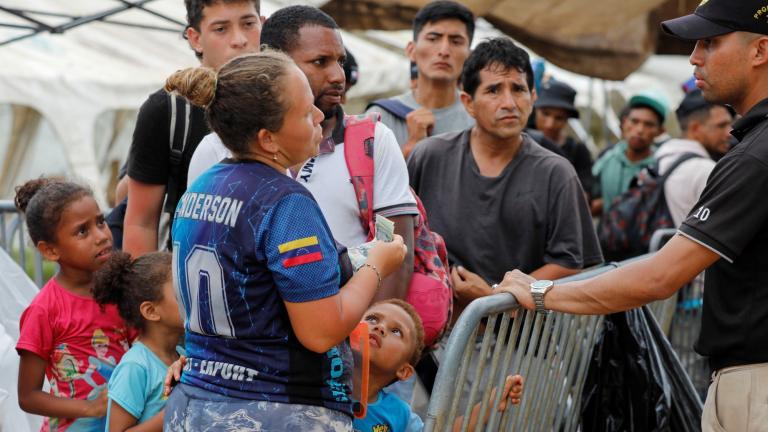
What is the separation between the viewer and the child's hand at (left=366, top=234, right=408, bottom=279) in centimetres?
293

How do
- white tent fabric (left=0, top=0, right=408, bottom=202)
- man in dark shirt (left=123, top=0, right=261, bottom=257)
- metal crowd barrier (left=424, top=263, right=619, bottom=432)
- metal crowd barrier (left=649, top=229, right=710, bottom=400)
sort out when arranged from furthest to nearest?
white tent fabric (left=0, top=0, right=408, bottom=202), metal crowd barrier (left=649, top=229, right=710, bottom=400), man in dark shirt (left=123, top=0, right=261, bottom=257), metal crowd barrier (left=424, top=263, right=619, bottom=432)

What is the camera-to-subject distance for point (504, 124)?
4.65 meters

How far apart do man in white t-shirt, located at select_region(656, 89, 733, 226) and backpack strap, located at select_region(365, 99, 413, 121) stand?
1958 millimetres

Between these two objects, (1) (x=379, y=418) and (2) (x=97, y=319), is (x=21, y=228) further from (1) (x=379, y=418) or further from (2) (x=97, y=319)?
(1) (x=379, y=418)

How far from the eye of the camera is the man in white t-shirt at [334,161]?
3600mm

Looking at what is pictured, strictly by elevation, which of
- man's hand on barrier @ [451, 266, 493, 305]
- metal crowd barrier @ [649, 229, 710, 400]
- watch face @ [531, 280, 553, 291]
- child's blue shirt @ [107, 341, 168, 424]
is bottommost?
metal crowd barrier @ [649, 229, 710, 400]

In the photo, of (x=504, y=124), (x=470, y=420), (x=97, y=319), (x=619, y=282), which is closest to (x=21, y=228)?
(x=97, y=319)

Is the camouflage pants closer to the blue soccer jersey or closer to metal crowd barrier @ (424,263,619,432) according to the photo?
the blue soccer jersey

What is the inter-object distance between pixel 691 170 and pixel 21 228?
13.6ft

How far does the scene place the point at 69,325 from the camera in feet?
13.1

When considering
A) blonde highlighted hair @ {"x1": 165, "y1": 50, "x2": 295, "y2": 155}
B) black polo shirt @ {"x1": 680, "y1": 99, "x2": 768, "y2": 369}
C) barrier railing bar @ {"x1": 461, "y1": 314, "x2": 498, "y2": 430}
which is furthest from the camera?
barrier railing bar @ {"x1": 461, "y1": 314, "x2": 498, "y2": 430}

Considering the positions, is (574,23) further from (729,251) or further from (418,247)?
(729,251)

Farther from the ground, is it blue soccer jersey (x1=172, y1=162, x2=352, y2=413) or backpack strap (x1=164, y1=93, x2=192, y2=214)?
backpack strap (x1=164, y1=93, x2=192, y2=214)

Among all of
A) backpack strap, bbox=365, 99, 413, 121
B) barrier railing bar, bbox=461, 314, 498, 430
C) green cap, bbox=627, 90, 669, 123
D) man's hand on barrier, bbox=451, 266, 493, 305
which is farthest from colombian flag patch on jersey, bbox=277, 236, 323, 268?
green cap, bbox=627, 90, 669, 123
